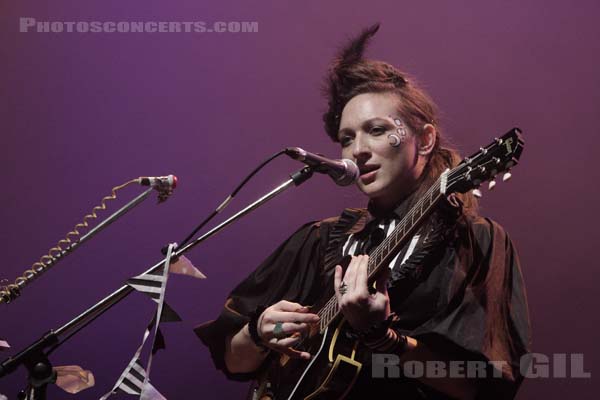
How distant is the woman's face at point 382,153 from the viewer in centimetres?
177

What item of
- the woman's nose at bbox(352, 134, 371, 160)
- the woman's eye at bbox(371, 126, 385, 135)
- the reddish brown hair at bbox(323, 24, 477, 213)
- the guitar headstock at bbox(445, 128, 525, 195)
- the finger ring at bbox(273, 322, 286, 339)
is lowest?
Result: the finger ring at bbox(273, 322, 286, 339)

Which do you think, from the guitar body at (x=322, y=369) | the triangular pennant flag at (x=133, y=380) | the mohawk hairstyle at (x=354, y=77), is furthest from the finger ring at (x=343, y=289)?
the mohawk hairstyle at (x=354, y=77)

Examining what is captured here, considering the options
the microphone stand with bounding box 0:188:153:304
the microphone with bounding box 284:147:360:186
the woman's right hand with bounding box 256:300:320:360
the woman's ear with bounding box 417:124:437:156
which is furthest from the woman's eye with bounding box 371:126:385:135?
the microphone stand with bounding box 0:188:153:304

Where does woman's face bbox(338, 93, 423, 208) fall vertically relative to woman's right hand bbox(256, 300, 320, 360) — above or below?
above

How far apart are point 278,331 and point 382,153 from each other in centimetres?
51

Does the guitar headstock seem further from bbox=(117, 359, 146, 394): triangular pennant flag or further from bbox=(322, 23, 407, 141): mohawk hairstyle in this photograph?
bbox=(117, 359, 146, 394): triangular pennant flag

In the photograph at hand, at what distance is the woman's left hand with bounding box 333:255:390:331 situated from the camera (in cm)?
144

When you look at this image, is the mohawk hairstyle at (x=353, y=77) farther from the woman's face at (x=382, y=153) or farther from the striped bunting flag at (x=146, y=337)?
the striped bunting flag at (x=146, y=337)

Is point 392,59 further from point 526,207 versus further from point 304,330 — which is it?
point 304,330

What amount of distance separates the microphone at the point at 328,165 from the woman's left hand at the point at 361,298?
18 cm

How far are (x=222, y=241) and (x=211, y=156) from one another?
0.91ft

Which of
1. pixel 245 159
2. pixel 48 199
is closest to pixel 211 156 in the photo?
pixel 245 159

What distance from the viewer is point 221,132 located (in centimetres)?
225

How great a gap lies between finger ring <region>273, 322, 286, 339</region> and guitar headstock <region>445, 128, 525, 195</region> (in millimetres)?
531
